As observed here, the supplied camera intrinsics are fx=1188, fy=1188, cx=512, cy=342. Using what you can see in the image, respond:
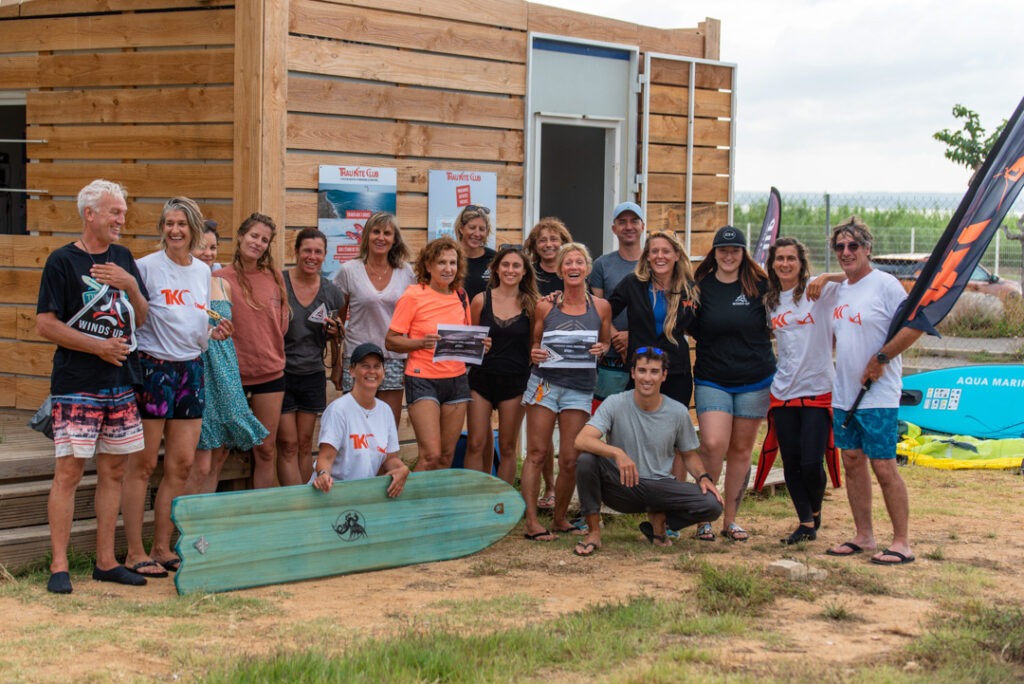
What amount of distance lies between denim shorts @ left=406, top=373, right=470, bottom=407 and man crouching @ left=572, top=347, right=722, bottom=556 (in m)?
0.74

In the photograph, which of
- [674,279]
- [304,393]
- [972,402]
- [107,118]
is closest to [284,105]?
[107,118]

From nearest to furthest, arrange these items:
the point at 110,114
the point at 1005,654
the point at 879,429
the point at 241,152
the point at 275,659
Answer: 1. the point at 275,659
2. the point at 1005,654
3. the point at 879,429
4. the point at 241,152
5. the point at 110,114

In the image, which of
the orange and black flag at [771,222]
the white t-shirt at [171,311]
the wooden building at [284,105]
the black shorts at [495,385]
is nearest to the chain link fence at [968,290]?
the orange and black flag at [771,222]

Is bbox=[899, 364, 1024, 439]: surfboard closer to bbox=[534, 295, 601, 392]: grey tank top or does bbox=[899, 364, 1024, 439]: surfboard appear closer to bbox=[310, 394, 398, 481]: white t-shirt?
bbox=[534, 295, 601, 392]: grey tank top

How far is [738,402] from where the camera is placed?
689 cm

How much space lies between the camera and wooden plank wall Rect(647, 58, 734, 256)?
985cm

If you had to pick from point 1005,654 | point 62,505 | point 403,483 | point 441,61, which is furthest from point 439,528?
point 441,61

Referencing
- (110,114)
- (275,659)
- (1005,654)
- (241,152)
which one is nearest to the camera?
(275,659)

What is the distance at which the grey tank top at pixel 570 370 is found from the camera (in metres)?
6.87

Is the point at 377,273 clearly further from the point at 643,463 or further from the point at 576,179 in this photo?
the point at 576,179

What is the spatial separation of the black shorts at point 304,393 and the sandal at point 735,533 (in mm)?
2540

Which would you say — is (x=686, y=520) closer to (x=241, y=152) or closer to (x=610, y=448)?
(x=610, y=448)

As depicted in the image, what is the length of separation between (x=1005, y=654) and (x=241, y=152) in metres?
5.19

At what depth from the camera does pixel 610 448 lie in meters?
6.61
